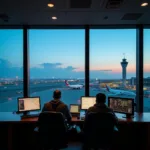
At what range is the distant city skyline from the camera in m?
4.73

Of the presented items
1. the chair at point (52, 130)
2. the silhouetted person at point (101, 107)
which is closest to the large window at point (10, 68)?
the chair at point (52, 130)

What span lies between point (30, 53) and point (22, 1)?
5.95ft

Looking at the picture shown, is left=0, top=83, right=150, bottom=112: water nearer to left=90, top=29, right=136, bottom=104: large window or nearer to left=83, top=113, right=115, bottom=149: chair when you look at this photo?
left=90, top=29, right=136, bottom=104: large window

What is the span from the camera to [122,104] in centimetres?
371

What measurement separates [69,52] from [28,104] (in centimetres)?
175

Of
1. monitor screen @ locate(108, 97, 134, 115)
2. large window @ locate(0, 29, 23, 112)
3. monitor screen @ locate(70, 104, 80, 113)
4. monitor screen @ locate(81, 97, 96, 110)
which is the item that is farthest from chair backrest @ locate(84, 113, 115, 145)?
large window @ locate(0, 29, 23, 112)

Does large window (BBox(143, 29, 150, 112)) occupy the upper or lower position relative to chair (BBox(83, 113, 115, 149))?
upper

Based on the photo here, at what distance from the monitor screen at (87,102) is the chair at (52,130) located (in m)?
1.30

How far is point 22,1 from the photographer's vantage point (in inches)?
123

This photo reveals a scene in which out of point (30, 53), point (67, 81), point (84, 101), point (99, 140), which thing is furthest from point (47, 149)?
point (30, 53)

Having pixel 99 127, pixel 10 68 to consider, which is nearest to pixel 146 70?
pixel 99 127

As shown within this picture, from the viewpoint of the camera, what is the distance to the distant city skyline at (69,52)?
473 cm

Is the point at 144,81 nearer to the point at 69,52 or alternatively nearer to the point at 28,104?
the point at 69,52

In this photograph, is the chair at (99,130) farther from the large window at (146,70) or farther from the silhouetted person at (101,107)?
the large window at (146,70)
